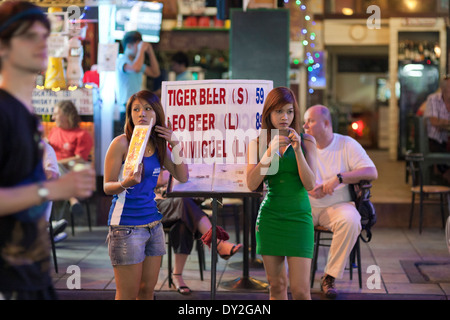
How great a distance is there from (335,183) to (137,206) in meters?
2.09

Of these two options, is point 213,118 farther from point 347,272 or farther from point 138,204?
point 347,272

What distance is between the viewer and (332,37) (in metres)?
14.8

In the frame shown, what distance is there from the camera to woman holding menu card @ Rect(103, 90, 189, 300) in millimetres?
3547

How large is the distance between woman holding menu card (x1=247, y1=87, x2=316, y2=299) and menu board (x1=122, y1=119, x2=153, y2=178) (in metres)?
0.73

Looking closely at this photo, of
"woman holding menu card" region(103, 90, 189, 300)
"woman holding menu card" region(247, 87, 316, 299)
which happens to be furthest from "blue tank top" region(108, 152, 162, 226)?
"woman holding menu card" region(247, 87, 316, 299)

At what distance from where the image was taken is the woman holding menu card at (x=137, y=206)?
11.6 feet

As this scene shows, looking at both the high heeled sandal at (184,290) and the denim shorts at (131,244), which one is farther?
the high heeled sandal at (184,290)

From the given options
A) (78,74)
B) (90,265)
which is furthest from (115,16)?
(90,265)

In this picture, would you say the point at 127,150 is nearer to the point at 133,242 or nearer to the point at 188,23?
the point at 133,242

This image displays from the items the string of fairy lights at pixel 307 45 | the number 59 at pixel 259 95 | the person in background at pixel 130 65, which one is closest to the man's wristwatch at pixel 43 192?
the number 59 at pixel 259 95

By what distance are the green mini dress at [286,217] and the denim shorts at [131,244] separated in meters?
0.63
